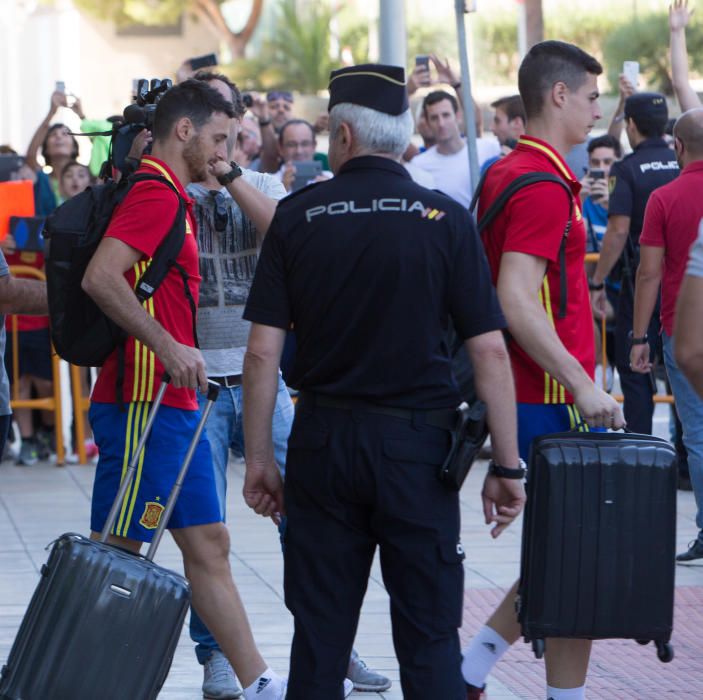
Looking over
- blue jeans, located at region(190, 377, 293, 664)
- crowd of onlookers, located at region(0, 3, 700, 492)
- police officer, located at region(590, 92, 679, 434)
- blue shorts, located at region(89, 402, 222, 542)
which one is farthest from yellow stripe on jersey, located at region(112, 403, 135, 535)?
crowd of onlookers, located at region(0, 3, 700, 492)

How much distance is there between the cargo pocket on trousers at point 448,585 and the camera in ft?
13.3

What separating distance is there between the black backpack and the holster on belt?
1.30 m

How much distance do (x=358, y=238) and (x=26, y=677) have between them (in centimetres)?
151

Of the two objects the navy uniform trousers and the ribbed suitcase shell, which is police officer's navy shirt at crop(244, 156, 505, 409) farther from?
the ribbed suitcase shell

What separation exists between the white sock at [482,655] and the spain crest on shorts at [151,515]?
112 centimetres

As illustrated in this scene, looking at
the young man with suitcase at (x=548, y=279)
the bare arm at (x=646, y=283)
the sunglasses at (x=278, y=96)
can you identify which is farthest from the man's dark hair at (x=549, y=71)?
the sunglasses at (x=278, y=96)

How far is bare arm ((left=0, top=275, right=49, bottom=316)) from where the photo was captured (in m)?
5.04

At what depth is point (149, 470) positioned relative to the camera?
4.93 m

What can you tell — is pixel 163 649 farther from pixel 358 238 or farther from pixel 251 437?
pixel 358 238

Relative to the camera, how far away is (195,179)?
529 cm

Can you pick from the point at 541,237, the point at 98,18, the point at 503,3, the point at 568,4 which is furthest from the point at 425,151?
the point at 98,18

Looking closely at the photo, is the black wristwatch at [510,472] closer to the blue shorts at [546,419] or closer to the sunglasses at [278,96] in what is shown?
the blue shorts at [546,419]

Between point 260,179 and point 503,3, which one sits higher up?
point 503,3

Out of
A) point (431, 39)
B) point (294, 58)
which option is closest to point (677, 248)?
point (431, 39)
